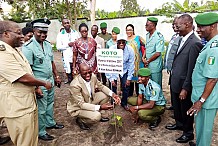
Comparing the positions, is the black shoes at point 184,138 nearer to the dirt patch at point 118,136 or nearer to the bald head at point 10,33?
the dirt patch at point 118,136

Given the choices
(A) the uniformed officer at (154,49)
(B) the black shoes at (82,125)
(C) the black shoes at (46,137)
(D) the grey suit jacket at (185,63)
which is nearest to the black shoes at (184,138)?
(D) the grey suit jacket at (185,63)

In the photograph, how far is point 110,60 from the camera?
3424mm

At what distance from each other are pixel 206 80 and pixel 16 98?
214 cm

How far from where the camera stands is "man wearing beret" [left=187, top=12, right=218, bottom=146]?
2.39 meters

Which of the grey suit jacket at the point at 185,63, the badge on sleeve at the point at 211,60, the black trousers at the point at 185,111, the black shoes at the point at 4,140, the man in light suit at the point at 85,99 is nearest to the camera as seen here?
the badge on sleeve at the point at 211,60

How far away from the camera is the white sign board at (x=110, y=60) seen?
11.0ft

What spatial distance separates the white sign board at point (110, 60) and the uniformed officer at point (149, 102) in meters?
0.47

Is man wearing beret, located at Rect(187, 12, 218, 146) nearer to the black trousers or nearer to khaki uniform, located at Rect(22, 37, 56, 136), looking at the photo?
the black trousers

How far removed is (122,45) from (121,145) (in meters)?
1.83

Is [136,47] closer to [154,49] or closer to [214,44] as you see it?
[154,49]

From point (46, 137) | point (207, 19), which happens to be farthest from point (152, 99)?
point (46, 137)

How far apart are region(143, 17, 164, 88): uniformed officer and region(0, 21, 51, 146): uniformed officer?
2309 millimetres

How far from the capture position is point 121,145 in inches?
125

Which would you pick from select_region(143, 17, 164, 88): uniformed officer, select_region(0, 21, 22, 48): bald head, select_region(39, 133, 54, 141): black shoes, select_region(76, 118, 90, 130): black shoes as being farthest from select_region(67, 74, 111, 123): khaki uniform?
select_region(0, 21, 22, 48): bald head
